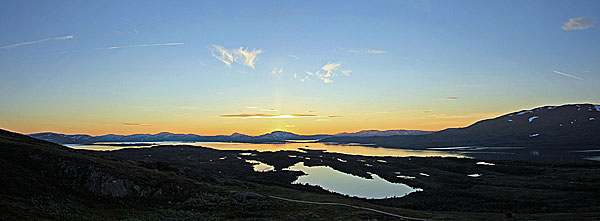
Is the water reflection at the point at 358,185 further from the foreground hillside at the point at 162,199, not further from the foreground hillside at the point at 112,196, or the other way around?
the foreground hillside at the point at 112,196

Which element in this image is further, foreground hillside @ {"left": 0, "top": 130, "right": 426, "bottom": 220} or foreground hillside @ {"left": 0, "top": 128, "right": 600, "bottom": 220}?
foreground hillside @ {"left": 0, "top": 128, "right": 600, "bottom": 220}

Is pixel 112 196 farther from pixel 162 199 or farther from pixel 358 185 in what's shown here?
pixel 358 185

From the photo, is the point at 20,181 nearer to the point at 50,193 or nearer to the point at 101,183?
the point at 50,193

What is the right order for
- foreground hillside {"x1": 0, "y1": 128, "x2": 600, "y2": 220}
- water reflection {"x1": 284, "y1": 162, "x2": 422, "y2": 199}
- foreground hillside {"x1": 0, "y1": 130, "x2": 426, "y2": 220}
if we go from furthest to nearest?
water reflection {"x1": 284, "y1": 162, "x2": 422, "y2": 199}
foreground hillside {"x1": 0, "y1": 128, "x2": 600, "y2": 220}
foreground hillside {"x1": 0, "y1": 130, "x2": 426, "y2": 220}

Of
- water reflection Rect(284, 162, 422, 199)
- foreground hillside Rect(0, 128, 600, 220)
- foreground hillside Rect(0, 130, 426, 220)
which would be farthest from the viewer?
water reflection Rect(284, 162, 422, 199)

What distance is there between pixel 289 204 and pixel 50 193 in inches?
1015

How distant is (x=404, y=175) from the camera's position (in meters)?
101

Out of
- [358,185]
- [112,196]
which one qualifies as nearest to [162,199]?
[112,196]

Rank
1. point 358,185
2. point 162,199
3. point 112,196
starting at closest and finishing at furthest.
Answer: point 112,196 → point 162,199 → point 358,185

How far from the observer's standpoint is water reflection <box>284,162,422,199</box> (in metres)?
71.9

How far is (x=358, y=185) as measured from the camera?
8438 cm

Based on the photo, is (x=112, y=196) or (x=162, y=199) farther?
(x=162, y=199)

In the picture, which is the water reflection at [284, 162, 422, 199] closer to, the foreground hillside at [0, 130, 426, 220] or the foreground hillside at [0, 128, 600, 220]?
the foreground hillside at [0, 128, 600, 220]

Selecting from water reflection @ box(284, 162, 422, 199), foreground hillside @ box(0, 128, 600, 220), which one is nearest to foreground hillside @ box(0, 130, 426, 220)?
foreground hillside @ box(0, 128, 600, 220)
